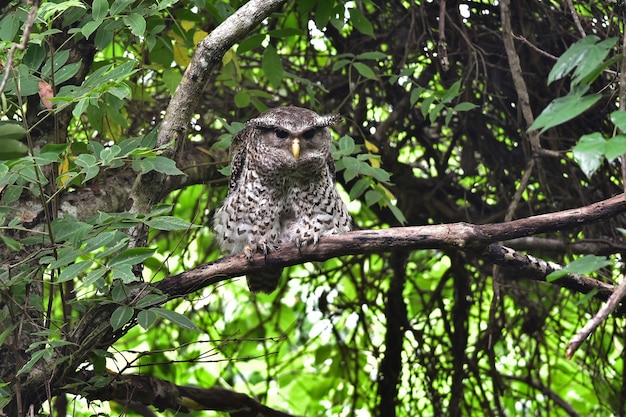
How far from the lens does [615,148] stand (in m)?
1.57

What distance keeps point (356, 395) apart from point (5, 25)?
2741 mm

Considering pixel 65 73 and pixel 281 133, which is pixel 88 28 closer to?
pixel 65 73

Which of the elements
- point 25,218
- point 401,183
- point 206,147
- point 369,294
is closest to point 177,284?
point 25,218

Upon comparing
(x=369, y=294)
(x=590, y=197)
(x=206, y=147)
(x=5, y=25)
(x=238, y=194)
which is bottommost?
(x=369, y=294)

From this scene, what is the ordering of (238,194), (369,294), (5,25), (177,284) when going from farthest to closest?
(369,294) < (238,194) < (177,284) < (5,25)

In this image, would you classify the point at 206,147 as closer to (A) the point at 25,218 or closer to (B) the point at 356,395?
(A) the point at 25,218

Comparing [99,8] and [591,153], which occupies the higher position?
[99,8]

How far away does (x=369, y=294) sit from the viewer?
503 cm

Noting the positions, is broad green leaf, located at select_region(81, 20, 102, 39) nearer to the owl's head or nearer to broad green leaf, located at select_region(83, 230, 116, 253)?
broad green leaf, located at select_region(83, 230, 116, 253)

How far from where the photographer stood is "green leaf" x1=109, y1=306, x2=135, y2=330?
2.40m

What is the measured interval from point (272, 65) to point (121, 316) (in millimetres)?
1468

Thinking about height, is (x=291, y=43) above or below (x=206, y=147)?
above

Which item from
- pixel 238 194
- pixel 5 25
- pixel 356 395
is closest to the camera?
pixel 5 25

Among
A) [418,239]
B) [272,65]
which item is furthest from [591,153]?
[272,65]
